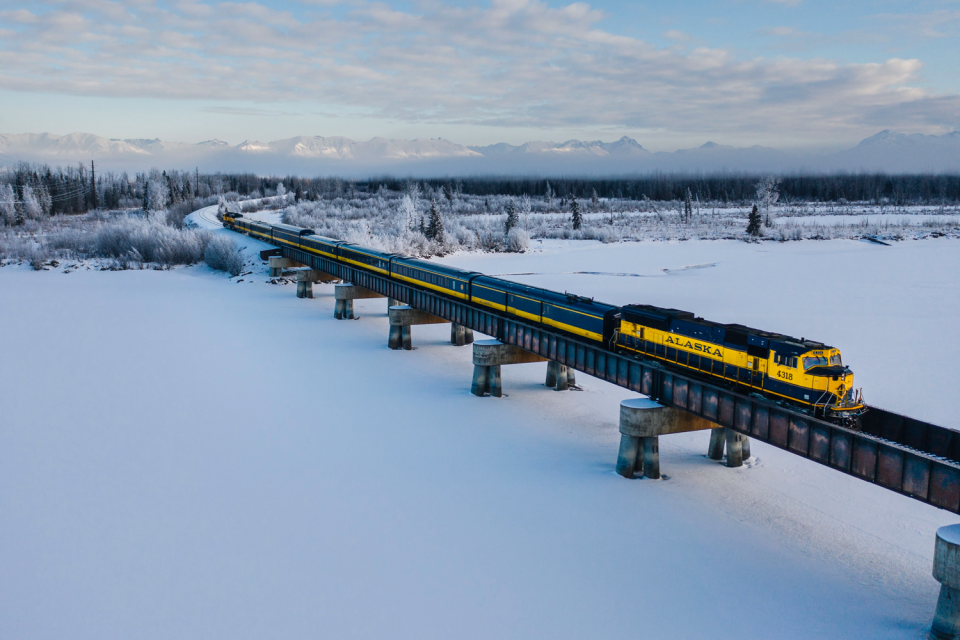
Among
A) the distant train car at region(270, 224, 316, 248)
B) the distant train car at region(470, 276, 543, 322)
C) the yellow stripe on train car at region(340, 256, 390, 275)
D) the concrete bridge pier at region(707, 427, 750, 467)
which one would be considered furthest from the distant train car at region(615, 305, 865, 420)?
the distant train car at region(270, 224, 316, 248)

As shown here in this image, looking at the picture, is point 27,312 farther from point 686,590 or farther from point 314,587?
point 686,590

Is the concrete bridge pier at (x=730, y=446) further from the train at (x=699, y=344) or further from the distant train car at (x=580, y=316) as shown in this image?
the distant train car at (x=580, y=316)

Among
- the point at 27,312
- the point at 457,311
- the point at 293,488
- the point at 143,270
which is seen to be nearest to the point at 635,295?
the point at 457,311

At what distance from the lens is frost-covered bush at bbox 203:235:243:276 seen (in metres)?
66.8

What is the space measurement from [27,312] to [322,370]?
30.5 meters

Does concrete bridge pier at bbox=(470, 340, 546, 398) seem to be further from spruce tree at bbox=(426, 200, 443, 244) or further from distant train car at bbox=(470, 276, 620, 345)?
spruce tree at bbox=(426, 200, 443, 244)

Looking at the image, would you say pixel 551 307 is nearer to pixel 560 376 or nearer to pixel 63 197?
pixel 560 376

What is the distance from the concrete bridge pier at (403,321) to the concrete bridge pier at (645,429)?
17.4 m

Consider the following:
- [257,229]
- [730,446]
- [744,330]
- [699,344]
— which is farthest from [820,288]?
[257,229]

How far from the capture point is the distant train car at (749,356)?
17109mm

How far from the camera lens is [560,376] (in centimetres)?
3127

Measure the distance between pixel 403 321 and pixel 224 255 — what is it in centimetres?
3833

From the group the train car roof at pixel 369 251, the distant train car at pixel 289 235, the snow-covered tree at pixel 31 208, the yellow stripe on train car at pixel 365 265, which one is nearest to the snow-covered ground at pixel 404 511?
the yellow stripe on train car at pixel 365 265

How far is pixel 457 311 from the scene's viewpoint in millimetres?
32844
